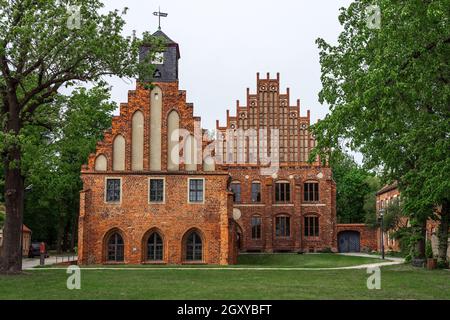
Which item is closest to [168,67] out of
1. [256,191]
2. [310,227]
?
[256,191]

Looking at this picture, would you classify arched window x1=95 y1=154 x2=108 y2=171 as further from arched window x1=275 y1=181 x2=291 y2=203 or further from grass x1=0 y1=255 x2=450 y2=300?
arched window x1=275 y1=181 x2=291 y2=203

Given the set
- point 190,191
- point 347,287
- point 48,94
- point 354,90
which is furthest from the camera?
point 190,191

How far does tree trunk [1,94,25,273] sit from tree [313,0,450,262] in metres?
11.5

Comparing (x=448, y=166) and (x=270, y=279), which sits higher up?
(x=448, y=166)

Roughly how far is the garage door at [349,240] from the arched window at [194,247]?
23.8 metres

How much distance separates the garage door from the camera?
53.9 m

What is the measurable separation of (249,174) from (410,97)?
3205 centimetres

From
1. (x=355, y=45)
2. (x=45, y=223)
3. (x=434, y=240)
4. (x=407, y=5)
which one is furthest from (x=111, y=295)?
(x=45, y=223)

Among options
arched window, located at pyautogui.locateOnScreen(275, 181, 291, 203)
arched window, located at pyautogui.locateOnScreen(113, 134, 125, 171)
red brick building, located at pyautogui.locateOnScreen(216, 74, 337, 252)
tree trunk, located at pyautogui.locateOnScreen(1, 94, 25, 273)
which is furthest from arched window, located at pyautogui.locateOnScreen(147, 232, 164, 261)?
arched window, located at pyautogui.locateOnScreen(275, 181, 291, 203)

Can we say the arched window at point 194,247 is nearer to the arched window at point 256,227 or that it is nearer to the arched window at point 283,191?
the arched window at point 256,227

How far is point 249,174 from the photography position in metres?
50.2

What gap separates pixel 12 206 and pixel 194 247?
13.0 metres

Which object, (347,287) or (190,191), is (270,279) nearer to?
(347,287)

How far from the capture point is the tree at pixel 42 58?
21328 mm
